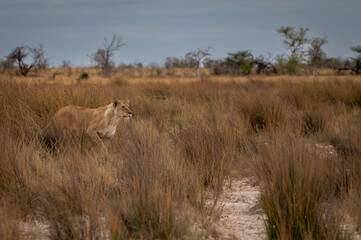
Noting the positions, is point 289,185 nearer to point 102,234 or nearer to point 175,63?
point 102,234

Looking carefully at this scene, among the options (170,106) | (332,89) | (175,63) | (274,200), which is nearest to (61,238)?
(274,200)

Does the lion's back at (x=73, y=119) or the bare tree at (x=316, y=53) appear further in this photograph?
the bare tree at (x=316, y=53)

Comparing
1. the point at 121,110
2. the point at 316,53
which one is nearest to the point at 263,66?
the point at 316,53

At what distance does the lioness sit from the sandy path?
2266mm

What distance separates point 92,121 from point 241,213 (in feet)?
10.4

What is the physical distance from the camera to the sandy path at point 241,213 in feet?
12.2

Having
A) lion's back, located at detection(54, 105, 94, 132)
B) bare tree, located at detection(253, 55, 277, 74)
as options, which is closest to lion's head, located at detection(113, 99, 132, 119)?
lion's back, located at detection(54, 105, 94, 132)

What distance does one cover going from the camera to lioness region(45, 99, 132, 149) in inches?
251

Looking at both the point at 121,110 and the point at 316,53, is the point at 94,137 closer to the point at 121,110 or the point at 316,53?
the point at 121,110

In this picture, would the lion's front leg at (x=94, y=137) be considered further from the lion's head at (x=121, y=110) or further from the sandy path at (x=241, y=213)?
the sandy path at (x=241, y=213)

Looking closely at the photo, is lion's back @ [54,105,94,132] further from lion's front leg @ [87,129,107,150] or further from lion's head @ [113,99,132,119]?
lion's head @ [113,99,132,119]

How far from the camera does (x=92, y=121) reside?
21.5 ft

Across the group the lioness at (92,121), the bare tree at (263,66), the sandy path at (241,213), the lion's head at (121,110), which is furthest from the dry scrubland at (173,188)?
the bare tree at (263,66)

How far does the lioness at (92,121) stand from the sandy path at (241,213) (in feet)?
7.43
